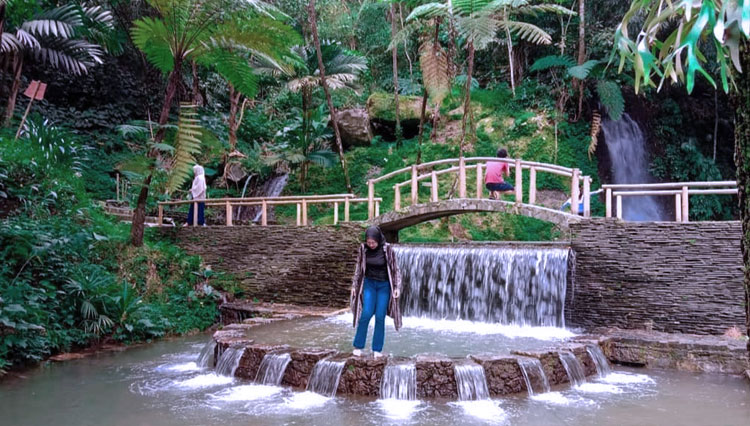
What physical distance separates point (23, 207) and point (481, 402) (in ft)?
31.4

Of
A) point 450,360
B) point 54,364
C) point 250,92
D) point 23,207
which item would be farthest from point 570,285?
point 23,207

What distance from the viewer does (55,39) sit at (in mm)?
18188

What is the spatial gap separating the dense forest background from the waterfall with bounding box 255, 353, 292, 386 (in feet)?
12.3

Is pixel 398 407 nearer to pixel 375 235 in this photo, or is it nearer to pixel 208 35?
pixel 375 235

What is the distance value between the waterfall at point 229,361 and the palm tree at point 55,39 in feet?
41.4

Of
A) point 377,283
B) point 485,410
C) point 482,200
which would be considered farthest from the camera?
point 482,200

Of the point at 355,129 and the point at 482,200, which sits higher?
the point at 355,129

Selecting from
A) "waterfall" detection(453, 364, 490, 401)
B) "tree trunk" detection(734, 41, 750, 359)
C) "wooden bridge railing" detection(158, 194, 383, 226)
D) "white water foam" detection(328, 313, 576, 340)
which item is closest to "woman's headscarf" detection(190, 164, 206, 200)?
"wooden bridge railing" detection(158, 194, 383, 226)

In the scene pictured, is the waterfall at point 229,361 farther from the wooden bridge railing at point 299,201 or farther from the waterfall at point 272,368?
the wooden bridge railing at point 299,201

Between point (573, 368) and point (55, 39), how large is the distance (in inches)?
714

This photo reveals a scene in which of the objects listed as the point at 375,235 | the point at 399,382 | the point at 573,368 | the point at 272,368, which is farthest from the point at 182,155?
the point at 573,368

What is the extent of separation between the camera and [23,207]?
11281 millimetres

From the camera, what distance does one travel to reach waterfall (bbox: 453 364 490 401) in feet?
22.6

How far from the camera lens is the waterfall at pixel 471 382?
22.6ft
